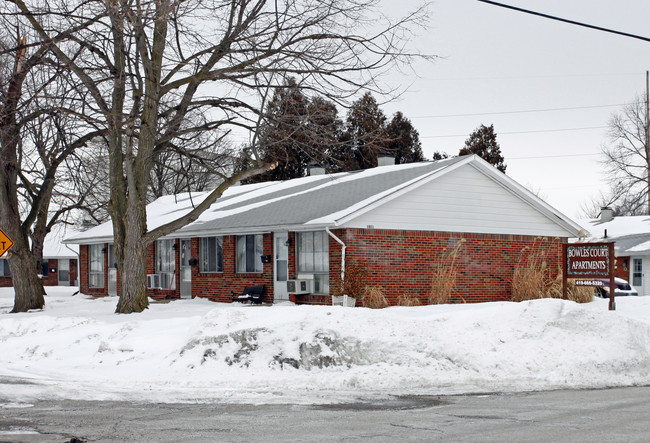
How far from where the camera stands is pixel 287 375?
12.5m

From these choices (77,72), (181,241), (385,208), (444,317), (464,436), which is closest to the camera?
(464,436)

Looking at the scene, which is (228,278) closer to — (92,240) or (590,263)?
(92,240)

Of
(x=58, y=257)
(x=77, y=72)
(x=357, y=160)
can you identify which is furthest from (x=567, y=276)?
(x=58, y=257)

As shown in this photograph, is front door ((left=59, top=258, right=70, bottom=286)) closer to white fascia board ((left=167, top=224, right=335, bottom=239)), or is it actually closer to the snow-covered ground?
white fascia board ((left=167, top=224, right=335, bottom=239))

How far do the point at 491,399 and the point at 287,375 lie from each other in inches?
122

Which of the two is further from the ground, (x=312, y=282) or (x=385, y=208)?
(x=385, y=208)

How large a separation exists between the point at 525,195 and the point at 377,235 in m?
6.51

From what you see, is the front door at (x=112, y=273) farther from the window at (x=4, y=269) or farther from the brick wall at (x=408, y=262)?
the window at (x=4, y=269)

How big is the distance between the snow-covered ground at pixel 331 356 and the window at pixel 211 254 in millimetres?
13296

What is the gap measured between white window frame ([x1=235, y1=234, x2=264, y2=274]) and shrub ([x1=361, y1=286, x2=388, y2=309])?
466 cm

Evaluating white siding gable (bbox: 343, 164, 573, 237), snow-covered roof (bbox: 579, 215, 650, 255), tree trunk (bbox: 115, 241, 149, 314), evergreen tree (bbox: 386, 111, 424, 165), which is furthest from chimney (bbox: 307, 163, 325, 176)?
evergreen tree (bbox: 386, 111, 424, 165)

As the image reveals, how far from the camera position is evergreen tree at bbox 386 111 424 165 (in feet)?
184

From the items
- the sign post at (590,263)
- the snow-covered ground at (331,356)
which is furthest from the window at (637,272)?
the snow-covered ground at (331,356)

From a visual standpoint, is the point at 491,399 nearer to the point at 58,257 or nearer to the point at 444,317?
the point at 444,317
